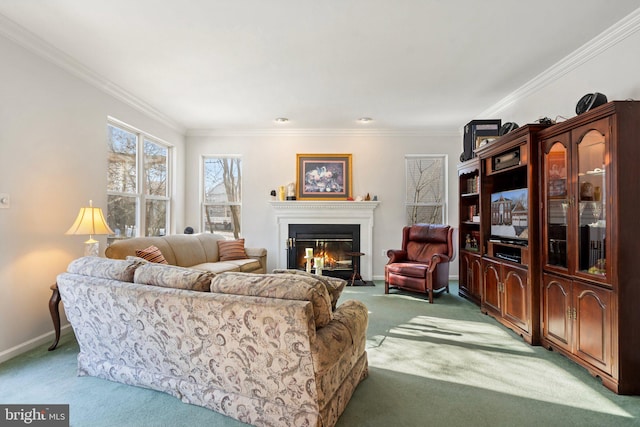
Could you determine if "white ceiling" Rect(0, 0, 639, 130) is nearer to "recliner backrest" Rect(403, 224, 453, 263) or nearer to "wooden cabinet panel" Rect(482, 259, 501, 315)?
"recliner backrest" Rect(403, 224, 453, 263)

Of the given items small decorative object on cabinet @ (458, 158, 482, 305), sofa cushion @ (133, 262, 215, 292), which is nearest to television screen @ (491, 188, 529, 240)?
small decorative object on cabinet @ (458, 158, 482, 305)

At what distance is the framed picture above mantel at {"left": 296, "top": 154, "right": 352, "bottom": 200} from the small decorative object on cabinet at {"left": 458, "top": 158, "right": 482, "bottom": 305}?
191 cm

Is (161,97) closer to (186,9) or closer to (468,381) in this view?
(186,9)

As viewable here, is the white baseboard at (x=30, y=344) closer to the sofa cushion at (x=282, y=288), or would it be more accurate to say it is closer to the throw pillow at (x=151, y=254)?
the throw pillow at (x=151, y=254)

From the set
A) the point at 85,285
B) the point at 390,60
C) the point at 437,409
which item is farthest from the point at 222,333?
the point at 390,60

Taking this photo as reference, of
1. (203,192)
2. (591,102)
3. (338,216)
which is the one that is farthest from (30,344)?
(591,102)

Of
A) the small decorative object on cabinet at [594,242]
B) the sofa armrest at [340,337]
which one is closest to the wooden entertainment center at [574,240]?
the small decorative object on cabinet at [594,242]

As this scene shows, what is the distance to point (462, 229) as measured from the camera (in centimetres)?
465

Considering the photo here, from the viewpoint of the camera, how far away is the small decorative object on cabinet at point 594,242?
2.10 metres

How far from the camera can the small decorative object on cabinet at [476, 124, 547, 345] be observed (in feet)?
9.58

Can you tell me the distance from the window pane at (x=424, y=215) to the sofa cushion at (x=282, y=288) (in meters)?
4.32

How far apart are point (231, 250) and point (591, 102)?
14.8 ft

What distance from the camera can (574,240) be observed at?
2.50 m

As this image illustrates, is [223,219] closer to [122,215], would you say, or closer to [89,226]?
[122,215]
